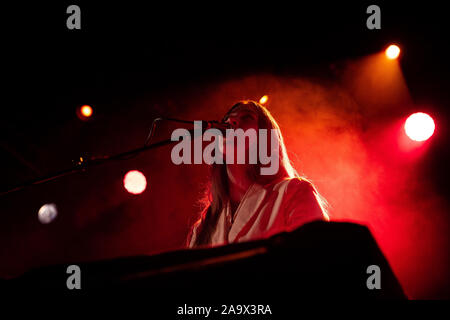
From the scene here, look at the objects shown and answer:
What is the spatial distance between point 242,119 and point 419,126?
2.50 m

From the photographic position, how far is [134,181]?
438 centimetres

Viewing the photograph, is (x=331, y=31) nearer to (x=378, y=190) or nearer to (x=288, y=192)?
(x=378, y=190)

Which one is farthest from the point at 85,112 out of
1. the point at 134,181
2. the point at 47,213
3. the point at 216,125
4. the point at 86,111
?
the point at 216,125

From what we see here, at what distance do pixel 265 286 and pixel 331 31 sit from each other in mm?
3989

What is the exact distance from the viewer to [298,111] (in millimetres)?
4426

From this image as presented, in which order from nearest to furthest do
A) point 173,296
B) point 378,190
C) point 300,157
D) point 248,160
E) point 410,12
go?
point 173,296, point 248,160, point 410,12, point 378,190, point 300,157

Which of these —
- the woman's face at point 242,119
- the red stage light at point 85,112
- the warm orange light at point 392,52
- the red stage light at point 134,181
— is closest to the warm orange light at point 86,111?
the red stage light at point 85,112

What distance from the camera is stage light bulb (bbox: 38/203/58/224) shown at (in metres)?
4.09

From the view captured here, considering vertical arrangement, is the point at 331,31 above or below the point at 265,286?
above

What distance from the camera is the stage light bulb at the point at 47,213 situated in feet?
13.4

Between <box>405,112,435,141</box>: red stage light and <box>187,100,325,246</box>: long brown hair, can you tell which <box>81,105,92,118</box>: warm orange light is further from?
<box>405,112,435,141</box>: red stage light

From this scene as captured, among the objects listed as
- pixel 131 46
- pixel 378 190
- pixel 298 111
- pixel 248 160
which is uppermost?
pixel 131 46

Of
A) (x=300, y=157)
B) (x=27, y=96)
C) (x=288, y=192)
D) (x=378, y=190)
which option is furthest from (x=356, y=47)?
(x=27, y=96)

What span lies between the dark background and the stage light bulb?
0.07m
